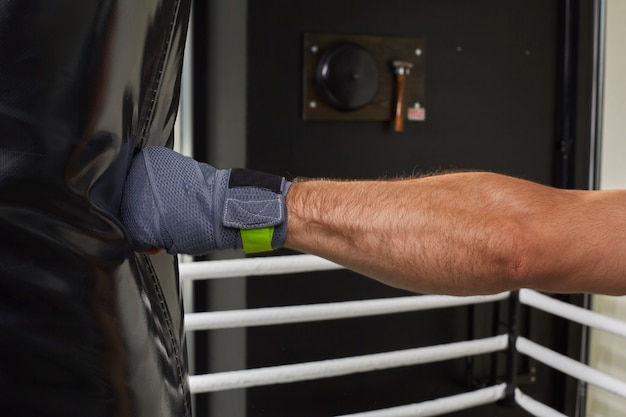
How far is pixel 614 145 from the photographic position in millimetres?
2537

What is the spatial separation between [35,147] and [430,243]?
17.5 inches

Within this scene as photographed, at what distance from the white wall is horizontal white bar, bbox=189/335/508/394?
0.55 metres

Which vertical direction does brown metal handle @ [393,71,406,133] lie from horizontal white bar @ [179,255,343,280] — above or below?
above

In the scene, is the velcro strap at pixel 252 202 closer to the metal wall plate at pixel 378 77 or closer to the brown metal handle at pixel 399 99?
the metal wall plate at pixel 378 77

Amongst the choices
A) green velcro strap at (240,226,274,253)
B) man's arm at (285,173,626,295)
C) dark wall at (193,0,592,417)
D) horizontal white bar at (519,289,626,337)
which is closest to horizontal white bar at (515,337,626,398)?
horizontal white bar at (519,289,626,337)

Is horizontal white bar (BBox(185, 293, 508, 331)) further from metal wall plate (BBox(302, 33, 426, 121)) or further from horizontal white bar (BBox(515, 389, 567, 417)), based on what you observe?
metal wall plate (BBox(302, 33, 426, 121))

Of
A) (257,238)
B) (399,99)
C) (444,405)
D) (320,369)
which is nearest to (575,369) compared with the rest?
(444,405)

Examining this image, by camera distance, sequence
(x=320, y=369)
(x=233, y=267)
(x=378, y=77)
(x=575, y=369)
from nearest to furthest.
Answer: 1. (x=233, y=267)
2. (x=320, y=369)
3. (x=575, y=369)
4. (x=378, y=77)

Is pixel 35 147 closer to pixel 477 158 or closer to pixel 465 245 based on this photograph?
pixel 465 245

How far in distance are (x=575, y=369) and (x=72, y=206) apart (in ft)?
5.69

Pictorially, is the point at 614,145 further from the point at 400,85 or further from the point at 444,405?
the point at 444,405

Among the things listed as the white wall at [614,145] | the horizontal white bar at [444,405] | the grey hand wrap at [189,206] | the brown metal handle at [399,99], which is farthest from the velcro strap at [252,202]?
the white wall at [614,145]

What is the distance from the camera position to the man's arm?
2.91 ft

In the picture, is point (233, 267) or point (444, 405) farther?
point (444, 405)
